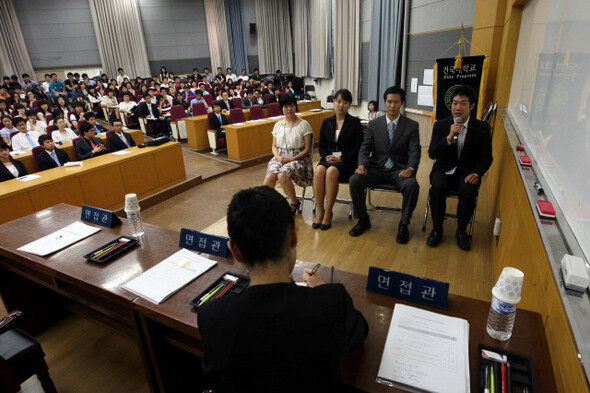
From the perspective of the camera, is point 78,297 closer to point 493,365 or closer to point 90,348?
point 90,348

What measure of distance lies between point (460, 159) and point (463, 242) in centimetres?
68

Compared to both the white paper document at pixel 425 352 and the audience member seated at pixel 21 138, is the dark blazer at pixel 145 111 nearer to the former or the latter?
the audience member seated at pixel 21 138

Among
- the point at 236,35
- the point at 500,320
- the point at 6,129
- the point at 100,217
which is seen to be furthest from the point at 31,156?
the point at 236,35

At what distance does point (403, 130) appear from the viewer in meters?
3.09

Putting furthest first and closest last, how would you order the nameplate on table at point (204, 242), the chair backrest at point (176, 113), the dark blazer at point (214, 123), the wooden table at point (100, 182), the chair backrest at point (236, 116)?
1. the chair backrest at point (176, 113)
2. the chair backrest at point (236, 116)
3. the dark blazer at point (214, 123)
4. the wooden table at point (100, 182)
5. the nameplate on table at point (204, 242)

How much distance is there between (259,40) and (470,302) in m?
14.1

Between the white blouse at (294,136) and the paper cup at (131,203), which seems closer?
the paper cup at (131,203)

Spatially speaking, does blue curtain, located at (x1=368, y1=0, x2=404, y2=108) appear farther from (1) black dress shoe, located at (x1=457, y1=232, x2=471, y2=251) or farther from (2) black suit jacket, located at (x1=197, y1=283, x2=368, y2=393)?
(2) black suit jacket, located at (x1=197, y1=283, x2=368, y2=393)

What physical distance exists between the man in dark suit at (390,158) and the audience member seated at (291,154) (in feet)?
2.04

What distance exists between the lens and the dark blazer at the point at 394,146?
10.1 feet

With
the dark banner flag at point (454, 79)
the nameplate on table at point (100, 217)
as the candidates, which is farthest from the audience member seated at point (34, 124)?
the dark banner flag at point (454, 79)

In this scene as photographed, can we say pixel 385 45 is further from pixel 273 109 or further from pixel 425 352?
pixel 425 352

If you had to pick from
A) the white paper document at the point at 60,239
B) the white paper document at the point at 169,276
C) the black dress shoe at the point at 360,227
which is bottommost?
the black dress shoe at the point at 360,227

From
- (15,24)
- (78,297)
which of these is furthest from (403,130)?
(15,24)
